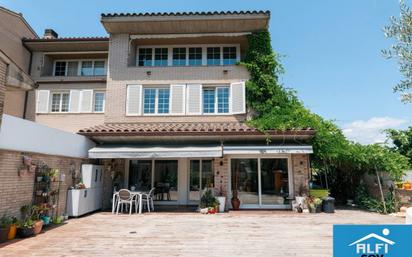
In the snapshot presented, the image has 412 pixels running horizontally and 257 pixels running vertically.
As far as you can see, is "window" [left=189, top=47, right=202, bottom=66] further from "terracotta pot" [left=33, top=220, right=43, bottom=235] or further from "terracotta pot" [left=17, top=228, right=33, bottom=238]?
"terracotta pot" [left=17, top=228, right=33, bottom=238]

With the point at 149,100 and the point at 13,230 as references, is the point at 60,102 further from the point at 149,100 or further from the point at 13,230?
the point at 13,230

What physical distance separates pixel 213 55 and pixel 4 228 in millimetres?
16342

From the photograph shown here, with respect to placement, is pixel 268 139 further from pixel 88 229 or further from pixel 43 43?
pixel 43 43

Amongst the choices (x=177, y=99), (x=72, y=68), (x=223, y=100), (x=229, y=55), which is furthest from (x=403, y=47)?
(x=72, y=68)

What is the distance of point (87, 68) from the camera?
2300cm

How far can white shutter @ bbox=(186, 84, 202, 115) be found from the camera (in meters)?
19.6

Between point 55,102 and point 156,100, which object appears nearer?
point 156,100

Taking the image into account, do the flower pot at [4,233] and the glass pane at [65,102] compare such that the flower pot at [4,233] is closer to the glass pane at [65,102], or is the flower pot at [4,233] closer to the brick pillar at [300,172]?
the glass pane at [65,102]

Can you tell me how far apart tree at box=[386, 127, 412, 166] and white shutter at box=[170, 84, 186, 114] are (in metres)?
22.2

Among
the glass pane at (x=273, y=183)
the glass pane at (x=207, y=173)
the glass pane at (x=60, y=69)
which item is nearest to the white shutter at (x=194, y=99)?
the glass pane at (x=207, y=173)

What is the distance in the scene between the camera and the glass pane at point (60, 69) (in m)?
23.1

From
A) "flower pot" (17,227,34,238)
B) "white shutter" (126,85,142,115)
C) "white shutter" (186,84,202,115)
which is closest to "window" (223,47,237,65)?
"white shutter" (186,84,202,115)

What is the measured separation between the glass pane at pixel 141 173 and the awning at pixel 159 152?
3711 millimetres

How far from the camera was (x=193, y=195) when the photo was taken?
63.2ft
